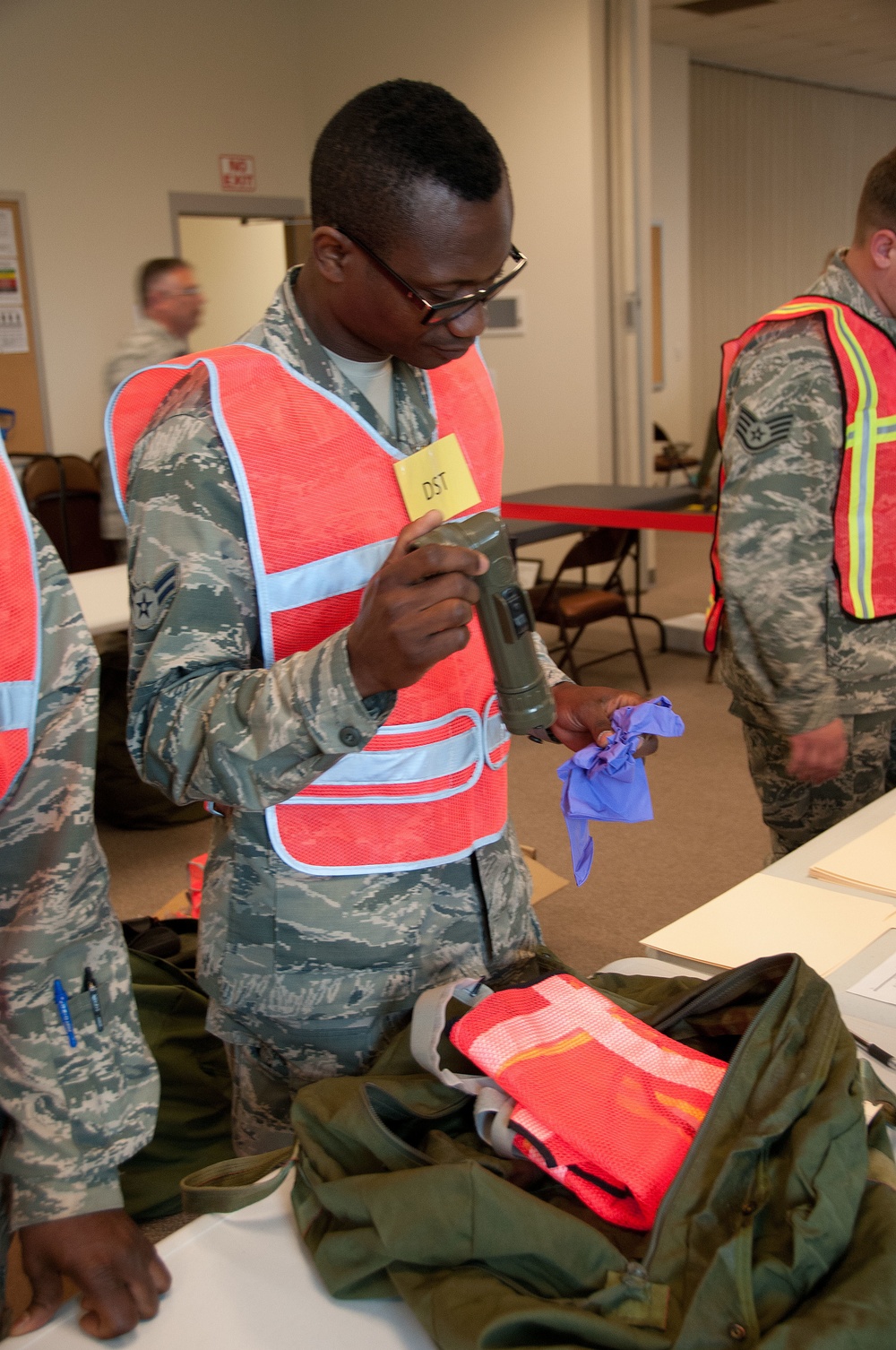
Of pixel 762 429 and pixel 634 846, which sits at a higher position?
pixel 762 429

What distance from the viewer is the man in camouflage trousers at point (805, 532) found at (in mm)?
1796

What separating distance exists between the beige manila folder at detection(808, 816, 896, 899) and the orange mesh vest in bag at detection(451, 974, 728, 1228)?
59 centimetres

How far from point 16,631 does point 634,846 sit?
303 cm

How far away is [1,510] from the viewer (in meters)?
0.90

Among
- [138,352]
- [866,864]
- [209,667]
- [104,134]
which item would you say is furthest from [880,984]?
[104,134]

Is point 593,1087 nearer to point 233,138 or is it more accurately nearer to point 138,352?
point 138,352

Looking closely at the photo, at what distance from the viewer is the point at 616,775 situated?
123cm

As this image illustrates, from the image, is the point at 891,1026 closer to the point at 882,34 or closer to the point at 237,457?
the point at 237,457

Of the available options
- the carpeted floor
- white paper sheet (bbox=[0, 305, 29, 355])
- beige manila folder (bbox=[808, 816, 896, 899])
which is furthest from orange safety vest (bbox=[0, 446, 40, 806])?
white paper sheet (bbox=[0, 305, 29, 355])

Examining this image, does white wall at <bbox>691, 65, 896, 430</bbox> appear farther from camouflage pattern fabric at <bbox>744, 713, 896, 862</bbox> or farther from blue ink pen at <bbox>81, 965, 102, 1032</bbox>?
blue ink pen at <bbox>81, 965, 102, 1032</bbox>

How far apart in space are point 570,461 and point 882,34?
207 inches

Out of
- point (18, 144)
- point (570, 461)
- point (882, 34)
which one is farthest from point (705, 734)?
point (882, 34)

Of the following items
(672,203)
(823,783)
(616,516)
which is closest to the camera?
(823,783)

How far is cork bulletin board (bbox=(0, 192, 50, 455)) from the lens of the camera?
620cm
